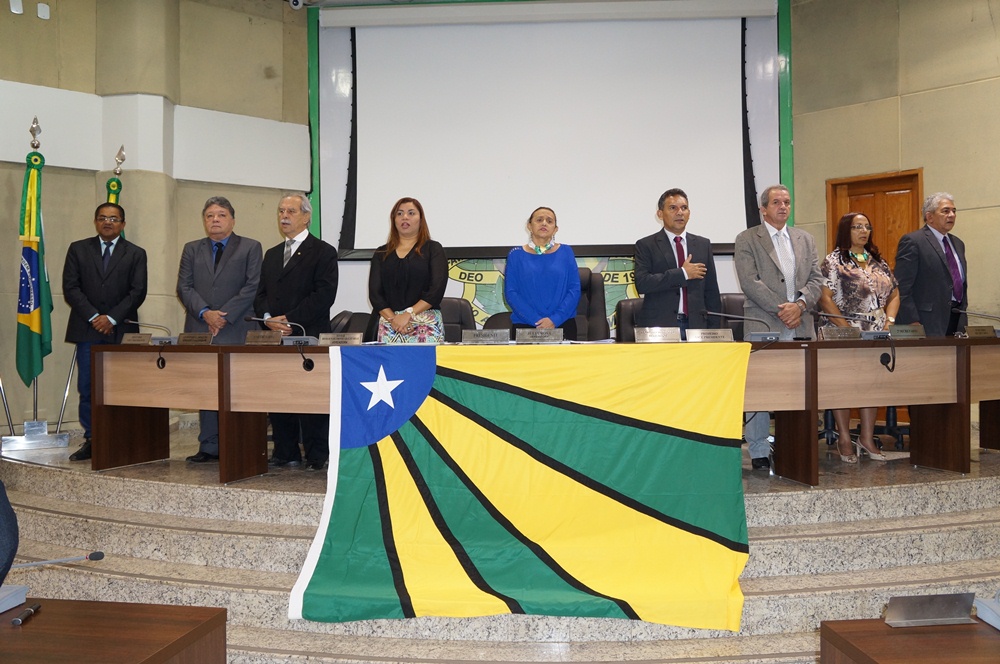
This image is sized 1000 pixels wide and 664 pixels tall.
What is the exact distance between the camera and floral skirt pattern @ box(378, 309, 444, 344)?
3.79 meters

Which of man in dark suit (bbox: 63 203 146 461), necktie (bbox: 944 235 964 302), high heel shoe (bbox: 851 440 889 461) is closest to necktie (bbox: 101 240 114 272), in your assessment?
man in dark suit (bbox: 63 203 146 461)

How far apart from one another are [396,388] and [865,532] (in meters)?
1.83

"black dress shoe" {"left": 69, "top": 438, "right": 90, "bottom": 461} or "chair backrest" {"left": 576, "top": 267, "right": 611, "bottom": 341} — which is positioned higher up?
"chair backrest" {"left": 576, "top": 267, "right": 611, "bottom": 341}

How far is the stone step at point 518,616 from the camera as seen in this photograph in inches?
102

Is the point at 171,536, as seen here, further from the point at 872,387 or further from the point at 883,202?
the point at 883,202

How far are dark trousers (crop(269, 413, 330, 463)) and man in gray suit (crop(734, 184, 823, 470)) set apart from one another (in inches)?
82.1

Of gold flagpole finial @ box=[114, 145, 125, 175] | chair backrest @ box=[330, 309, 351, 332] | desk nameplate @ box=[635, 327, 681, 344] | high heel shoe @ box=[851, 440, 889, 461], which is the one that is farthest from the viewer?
gold flagpole finial @ box=[114, 145, 125, 175]

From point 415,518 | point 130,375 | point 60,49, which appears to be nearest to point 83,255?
point 130,375

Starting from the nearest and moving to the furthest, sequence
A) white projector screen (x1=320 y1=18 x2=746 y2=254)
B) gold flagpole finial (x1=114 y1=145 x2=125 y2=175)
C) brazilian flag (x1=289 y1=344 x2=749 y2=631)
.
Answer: brazilian flag (x1=289 y1=344 x2=749 y2=631)
gold flagpole finial (x1=114 y1=145 x2=125 y2=175)
white projector screen (x1=320 y1=18 x2=746 y2=254)

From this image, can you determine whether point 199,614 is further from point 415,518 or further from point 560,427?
point 560,427

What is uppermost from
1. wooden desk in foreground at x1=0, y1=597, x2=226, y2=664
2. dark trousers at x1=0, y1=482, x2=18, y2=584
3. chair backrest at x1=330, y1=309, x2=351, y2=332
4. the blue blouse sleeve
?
the blue blouse sleeve

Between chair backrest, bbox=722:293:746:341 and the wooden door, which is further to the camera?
the wooden door

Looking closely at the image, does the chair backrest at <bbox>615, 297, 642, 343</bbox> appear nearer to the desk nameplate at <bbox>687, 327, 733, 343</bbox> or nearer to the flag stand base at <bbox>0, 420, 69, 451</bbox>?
the desk nameplate at <bbox>687, 327, 733, 343</bbox>

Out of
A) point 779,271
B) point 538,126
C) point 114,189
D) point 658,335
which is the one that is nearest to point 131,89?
point 114,189
